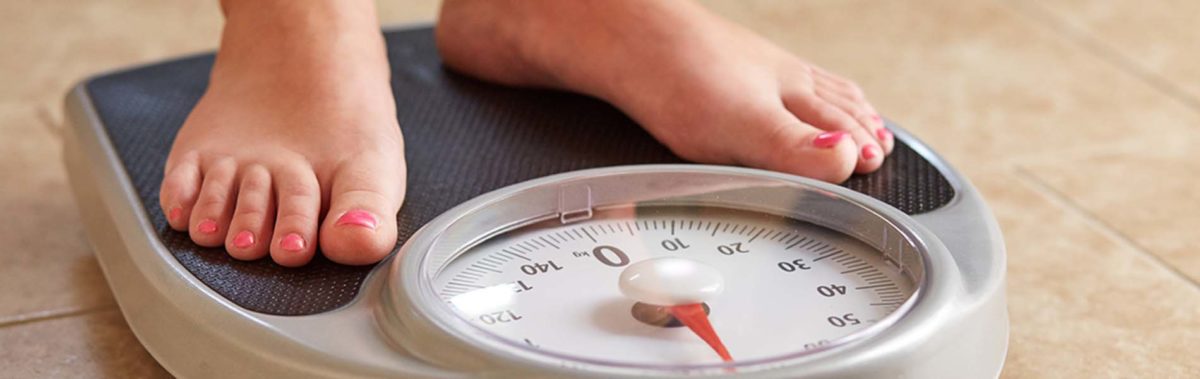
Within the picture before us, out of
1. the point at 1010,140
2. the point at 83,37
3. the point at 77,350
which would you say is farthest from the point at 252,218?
the point at 83,37

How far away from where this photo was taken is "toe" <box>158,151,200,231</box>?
1.02 meters

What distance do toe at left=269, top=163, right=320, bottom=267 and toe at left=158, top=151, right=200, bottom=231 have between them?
6 centimetres

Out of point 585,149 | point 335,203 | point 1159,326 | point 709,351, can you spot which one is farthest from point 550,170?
point 1159,326

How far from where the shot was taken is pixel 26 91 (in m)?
1.59

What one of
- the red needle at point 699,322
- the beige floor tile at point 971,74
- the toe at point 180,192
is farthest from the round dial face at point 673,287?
the beige floor tile at point 971,74

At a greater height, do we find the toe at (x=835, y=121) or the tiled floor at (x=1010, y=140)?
the toe at (x=835, y=121)

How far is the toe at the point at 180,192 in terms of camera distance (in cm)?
102

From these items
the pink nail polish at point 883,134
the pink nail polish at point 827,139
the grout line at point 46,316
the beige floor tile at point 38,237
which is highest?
the pink nail polish at point 827,139

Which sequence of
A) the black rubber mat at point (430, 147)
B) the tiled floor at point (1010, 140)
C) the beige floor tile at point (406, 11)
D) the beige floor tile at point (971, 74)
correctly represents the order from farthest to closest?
1. the beige floor tile at point (406, 11)
2. the beige floor tile at point (971, 74)
3. the tiled floor at point (1010, 140)
4. the black rubber mat at point (430, 147)

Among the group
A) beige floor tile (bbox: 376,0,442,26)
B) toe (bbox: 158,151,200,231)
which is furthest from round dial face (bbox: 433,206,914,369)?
beige floor tile (bbox: 376,0,442,26)

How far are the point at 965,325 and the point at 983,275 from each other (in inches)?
2.5

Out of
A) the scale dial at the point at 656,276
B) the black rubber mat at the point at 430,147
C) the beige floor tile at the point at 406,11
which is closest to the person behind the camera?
the scale dial at the point at 656,276

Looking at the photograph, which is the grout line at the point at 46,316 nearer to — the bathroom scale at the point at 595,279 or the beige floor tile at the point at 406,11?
the bathroom scale at the point at 595,279

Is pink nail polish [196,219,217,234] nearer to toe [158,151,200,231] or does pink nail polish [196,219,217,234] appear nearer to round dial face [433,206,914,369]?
toe [158,151,200,231]
